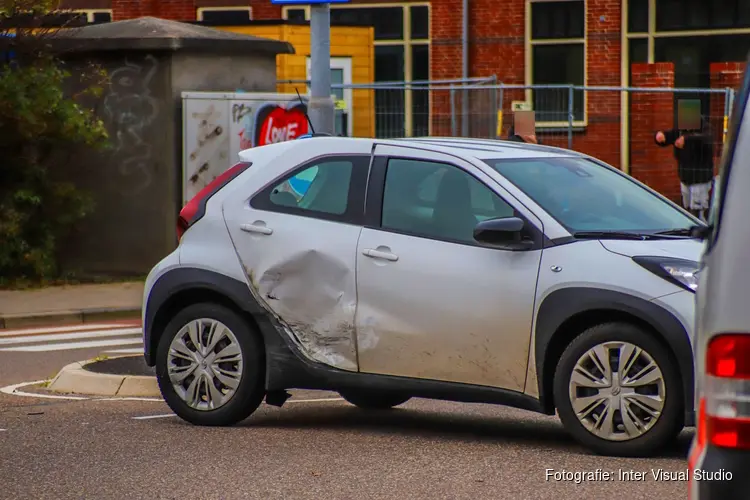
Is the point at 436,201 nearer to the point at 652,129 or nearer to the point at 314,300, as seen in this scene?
the point at 314,300

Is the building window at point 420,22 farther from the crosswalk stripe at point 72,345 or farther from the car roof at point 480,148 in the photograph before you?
the car roof at point 480,148

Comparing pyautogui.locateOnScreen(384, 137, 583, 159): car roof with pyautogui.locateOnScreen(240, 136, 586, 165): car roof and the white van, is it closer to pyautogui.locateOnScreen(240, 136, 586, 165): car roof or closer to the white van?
pyautogui.locateOnScreen(240, 136, 586, 165): car roof

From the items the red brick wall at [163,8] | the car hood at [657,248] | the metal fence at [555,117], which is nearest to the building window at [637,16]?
the metal fence at [555,117]

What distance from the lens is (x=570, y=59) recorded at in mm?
28953

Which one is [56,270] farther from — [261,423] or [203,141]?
[261,423]

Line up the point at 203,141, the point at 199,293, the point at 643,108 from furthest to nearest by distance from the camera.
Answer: the point at 643,108 → the point at 203,141 → the point at 199,293

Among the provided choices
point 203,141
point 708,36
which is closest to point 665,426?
point 203,141

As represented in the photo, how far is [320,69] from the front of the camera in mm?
12680

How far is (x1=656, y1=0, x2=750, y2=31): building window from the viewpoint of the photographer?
90.5ft

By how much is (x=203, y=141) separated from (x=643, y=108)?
26.3ft

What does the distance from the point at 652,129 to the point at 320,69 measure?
10.9 metres

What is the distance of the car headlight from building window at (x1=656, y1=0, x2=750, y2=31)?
2153 centimetres

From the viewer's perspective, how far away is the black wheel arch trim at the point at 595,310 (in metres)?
6.94

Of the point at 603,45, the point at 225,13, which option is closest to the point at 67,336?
the point at 603,45
